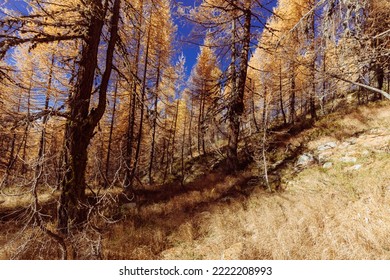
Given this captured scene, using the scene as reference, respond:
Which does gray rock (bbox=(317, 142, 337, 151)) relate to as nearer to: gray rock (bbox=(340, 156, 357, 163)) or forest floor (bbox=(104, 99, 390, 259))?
forest floor (bbox=(104, 99, 390, 259))

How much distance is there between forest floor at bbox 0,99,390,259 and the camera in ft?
12.6

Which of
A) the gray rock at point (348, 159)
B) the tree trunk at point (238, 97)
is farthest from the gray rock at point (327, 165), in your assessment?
the tree trunk at point (238, 97)

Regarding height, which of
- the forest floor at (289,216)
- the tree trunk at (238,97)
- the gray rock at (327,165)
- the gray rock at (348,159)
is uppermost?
the tree trunk at (238,97)

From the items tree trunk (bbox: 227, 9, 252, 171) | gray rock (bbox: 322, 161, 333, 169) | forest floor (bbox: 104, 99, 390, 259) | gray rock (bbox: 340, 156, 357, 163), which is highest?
tree trunk (bbox: 227, 9, 252, 171)

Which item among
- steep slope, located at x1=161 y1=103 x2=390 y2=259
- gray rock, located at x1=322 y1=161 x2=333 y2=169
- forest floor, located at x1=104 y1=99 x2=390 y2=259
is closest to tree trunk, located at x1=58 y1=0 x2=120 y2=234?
forest floor, located at x1=104 y1=99 x2=390 y2=259

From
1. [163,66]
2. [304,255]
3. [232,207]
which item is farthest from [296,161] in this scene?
[163,66]

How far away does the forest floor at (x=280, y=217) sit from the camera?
385 centimetres

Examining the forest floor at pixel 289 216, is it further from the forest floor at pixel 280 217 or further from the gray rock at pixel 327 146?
the gray rock at pixel 327 146

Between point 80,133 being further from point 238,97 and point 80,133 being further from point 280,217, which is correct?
point 238,97

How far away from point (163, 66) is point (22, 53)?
7.83m

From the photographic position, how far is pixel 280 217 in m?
5.29

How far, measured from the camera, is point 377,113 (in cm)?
1142

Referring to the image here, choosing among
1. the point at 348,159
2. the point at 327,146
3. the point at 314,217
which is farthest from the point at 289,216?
the point at 327,146
